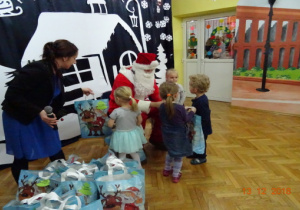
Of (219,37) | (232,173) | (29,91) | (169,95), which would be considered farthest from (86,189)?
(219,37)

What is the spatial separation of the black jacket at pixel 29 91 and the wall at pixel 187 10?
3.72m

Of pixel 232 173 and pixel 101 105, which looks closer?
pixel 232 173

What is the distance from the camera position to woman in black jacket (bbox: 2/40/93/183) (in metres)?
1.51

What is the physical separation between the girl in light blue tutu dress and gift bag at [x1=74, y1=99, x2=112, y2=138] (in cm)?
38

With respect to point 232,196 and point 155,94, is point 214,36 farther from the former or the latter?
point 232,196

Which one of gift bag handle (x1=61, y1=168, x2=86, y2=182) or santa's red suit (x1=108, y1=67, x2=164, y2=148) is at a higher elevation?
santa's red suit (x1=108, y1=67, x2=164, y2=148)

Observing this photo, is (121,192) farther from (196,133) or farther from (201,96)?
(201,96)

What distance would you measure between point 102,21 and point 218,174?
2556 mm

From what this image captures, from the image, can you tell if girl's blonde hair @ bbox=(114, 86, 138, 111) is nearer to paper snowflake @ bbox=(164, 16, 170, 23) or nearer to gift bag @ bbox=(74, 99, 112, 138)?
gift bag @ bbox=(74, 99, 112, 138)

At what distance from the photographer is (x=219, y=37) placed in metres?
4.70

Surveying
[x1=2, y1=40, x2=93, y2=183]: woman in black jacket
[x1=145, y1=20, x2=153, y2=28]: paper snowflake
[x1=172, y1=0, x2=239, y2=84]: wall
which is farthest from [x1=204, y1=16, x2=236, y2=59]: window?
[x1=2, y1=40, x2=93, y2=183]: woman in black jacket

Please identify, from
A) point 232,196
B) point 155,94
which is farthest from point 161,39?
point 232,196

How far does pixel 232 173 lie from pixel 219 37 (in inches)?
133

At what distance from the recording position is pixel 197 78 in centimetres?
204
